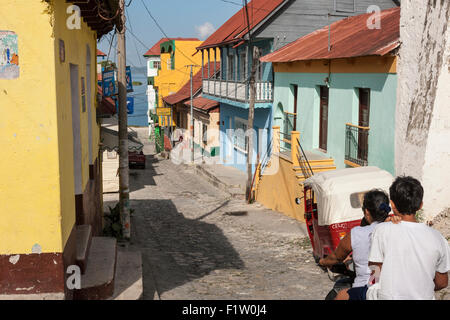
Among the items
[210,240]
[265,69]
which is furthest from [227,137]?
[210,240]

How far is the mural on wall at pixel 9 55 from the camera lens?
5.01 metres

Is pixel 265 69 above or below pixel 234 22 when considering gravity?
below

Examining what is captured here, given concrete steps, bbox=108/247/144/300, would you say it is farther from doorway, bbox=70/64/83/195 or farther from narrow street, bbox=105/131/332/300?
doorway, bbox=70/64/83/195

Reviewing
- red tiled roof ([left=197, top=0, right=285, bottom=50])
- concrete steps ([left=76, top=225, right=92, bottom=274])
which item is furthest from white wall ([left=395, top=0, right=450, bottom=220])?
red tiled roof ([left=197, top=0, right=285, bottom=50])

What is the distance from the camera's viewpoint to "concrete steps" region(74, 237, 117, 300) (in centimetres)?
611

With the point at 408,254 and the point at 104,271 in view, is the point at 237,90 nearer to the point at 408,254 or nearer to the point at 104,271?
the point at 104,271

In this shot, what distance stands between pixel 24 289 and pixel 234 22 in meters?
25.0

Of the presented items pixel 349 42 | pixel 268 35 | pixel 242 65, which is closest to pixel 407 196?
pixel 349 42

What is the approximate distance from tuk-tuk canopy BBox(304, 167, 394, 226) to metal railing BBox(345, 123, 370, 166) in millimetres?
4480

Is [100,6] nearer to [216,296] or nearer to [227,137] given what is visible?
[216,296]

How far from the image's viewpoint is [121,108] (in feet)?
37.1

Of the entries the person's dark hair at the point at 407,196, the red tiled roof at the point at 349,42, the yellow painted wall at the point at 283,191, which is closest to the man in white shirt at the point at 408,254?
the person's dark hair at the point at 407,196

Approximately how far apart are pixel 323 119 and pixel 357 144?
2.90 metres

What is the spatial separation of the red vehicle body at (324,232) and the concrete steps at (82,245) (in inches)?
160
